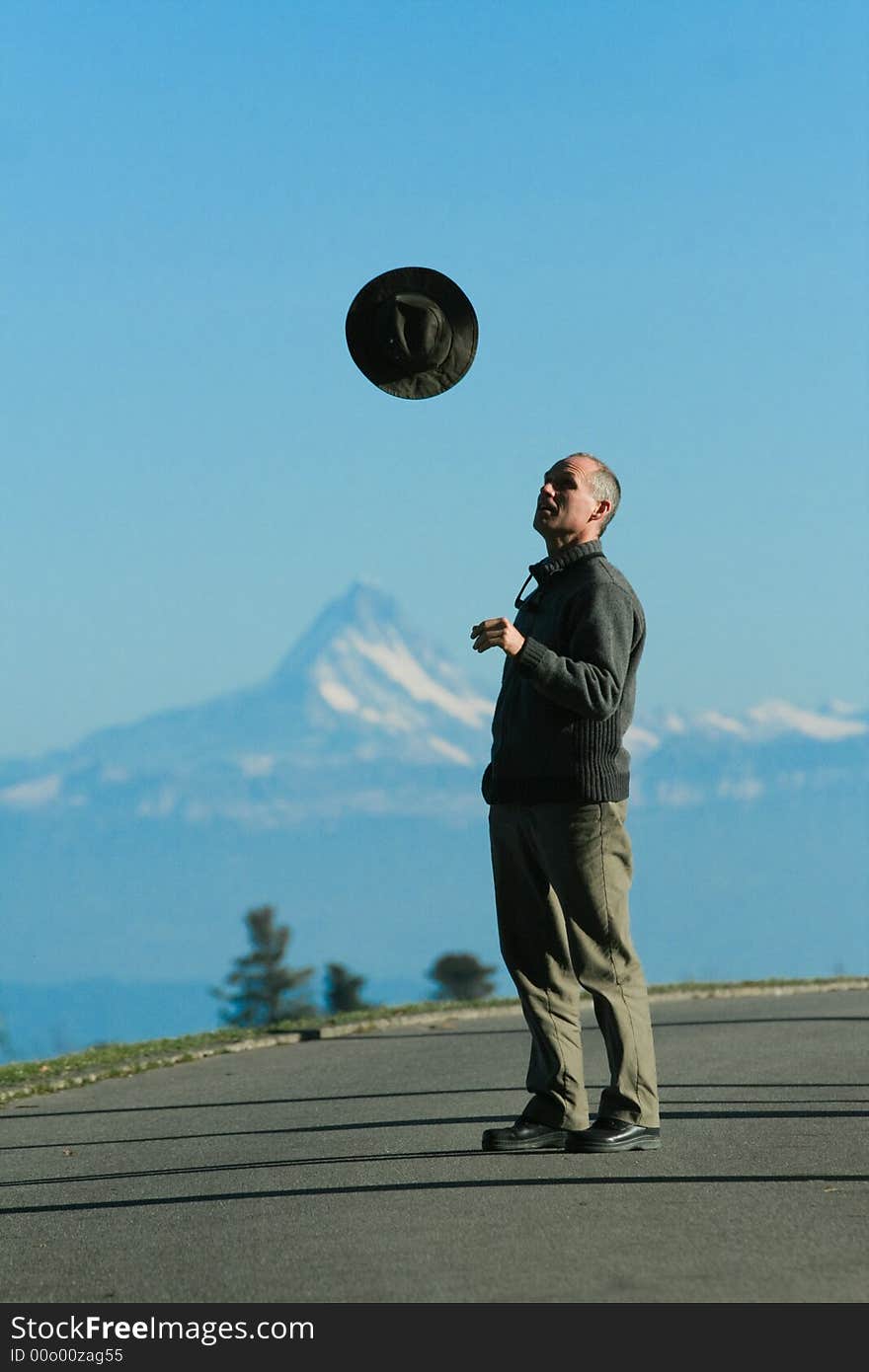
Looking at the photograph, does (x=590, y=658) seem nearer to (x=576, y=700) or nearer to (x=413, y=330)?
(x=576, y=700)

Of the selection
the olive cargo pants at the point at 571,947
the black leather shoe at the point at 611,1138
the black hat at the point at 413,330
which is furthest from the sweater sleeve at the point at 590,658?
the black hat at the point at 413,330

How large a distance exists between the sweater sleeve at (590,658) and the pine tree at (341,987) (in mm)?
73550

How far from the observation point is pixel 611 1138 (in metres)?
7.41

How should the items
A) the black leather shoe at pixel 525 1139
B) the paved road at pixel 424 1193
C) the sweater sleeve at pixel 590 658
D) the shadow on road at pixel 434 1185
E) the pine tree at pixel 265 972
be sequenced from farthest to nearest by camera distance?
1. the pine tree at pixel 265 972
2. the black leather shoe at pixel 525 1139
3. the sweater sleeve at pixel 590 658
4. the shadow on road at pixel 434 1185
5. the paved road at pixel 424 1193

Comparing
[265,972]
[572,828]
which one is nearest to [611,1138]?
[572,828]

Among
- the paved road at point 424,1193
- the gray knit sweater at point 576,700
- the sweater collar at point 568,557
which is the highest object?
the sweater collar at point 568,557

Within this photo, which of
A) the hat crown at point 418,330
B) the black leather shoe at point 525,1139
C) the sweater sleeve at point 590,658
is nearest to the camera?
the sweater sleeve at point 590,658

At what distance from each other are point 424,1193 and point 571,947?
1.14 m

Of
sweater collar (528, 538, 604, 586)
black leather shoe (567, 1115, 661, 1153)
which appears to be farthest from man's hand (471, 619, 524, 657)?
black leather shoe (567, 1115, 661, 1153)

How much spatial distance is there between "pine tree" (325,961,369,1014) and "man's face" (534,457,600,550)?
241 ft

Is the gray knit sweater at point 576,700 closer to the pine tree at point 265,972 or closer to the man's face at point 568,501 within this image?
the man's face at point 568,501

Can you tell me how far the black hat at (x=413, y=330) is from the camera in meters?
8.65

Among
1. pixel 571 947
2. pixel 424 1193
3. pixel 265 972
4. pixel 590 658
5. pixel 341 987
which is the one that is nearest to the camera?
pixel 424 1193
